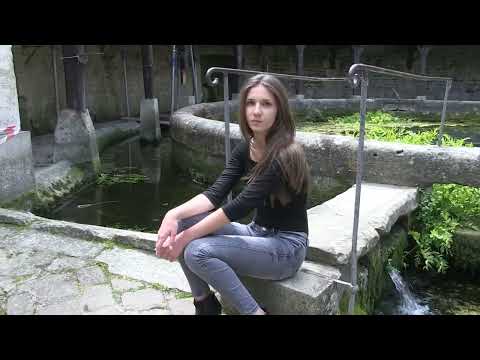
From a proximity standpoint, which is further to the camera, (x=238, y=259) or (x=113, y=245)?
(x=113, y=245)

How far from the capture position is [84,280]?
2.57 m

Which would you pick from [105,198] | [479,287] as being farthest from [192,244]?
[105,198]

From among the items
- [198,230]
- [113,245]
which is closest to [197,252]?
[198,230]

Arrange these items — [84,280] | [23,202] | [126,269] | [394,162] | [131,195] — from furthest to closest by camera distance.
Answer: [131,195] → [23,202] → [394,162] → [126,269] → [84,280]

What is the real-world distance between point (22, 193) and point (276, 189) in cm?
357

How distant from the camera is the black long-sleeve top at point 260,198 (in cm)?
182

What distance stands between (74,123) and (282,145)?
543cm

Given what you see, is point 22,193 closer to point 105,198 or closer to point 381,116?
point 105,198

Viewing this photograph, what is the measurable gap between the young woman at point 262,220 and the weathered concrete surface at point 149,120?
792 cm

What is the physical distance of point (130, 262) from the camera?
2.79 m

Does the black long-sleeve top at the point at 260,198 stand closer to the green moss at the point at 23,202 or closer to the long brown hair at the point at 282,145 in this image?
the long brown hair at the point at 282,145

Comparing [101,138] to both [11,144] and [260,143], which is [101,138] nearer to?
[11,144]

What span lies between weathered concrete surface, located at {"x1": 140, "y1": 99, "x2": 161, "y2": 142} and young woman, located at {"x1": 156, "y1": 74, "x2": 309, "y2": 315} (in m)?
7.92

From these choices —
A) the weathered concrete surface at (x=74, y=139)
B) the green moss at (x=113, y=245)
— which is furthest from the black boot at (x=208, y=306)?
the weathered concrete surface at (x=74, y=139)
